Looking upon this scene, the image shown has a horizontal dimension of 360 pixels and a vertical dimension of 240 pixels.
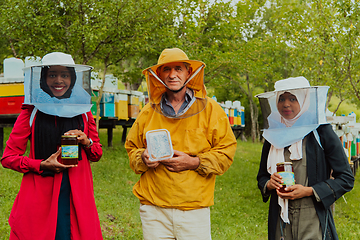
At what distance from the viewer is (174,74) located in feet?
9.11

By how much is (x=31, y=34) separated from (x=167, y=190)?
7521mm

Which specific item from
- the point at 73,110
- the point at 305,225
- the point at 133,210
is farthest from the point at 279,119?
the point at 133,210

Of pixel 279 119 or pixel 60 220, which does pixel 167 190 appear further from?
pixel 279 119

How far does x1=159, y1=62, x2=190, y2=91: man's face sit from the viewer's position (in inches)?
109

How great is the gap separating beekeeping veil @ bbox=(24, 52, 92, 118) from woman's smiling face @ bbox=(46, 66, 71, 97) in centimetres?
3

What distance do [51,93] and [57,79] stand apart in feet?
0.44

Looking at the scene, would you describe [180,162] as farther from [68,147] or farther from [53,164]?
[53,164]

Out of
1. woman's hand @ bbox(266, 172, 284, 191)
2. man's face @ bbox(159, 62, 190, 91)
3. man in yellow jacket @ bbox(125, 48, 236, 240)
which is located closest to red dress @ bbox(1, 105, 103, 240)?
man in yellow jacket @ bbox(125, 48, 236, 240)

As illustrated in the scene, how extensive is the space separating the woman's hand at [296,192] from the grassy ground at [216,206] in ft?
11.6

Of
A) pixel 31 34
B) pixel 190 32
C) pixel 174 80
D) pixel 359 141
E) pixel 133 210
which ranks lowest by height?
pixel 133 210

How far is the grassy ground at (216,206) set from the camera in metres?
6.05

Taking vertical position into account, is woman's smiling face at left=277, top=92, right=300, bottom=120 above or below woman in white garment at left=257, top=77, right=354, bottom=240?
above

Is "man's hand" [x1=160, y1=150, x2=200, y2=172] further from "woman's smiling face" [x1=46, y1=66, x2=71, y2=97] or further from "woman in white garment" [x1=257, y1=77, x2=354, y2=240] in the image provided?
"woman's smiling face" [x1=46, y1=66, x2=71, y2=97]

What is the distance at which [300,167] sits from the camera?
8.98 feet
